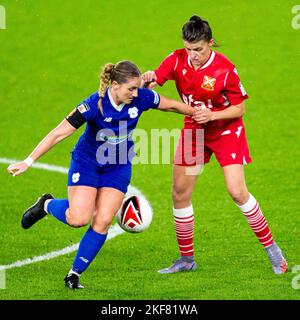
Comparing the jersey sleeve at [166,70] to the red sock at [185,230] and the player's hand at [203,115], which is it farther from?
the red sock at [185,230]

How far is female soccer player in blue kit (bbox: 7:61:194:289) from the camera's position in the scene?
368 inches

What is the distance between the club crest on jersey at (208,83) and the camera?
392 inches

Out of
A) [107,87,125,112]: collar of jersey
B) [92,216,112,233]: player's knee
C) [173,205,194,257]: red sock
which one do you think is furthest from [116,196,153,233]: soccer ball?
[107,87,125,112]: collar of jersey

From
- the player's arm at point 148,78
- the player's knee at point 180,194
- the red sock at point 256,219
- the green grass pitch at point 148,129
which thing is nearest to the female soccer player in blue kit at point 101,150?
the player's arm at point 148,78

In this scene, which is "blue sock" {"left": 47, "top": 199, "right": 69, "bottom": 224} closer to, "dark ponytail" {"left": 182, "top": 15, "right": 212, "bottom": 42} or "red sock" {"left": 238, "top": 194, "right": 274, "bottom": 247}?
"red sock" {"left": 238, "top": 194, "right": 274, "bottom": 247}

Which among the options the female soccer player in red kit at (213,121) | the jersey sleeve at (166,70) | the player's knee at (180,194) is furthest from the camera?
the player's knee at (180,194)

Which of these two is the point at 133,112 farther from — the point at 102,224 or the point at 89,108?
the point at 102,224

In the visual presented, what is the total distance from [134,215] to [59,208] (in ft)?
2.60

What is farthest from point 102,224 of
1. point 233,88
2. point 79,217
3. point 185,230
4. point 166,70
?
point 233,88

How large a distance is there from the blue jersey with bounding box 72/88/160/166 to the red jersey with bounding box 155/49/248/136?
0.53m

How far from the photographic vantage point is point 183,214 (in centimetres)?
1041

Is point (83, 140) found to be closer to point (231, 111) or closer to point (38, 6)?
point (231, 111)

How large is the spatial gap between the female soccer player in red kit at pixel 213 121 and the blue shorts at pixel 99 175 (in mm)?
735

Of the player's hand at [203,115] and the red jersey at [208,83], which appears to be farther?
the red jersey at [208,83]
